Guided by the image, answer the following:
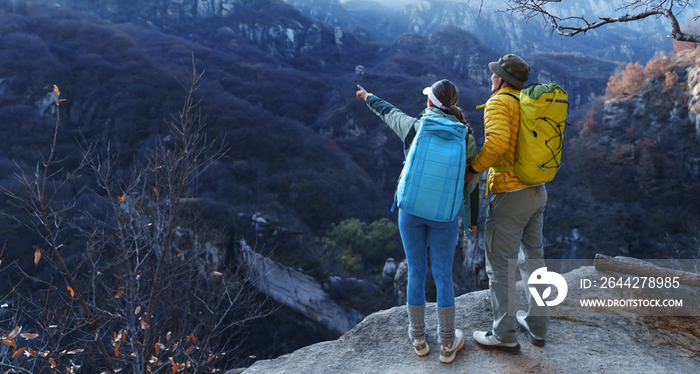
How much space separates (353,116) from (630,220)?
27.7m

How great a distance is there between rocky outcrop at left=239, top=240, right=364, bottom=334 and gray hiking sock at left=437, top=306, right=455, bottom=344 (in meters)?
12.3

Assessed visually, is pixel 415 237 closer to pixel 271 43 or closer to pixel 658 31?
pixel 271 43

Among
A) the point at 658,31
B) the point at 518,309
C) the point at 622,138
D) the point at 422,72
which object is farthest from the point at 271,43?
the point at 658,31

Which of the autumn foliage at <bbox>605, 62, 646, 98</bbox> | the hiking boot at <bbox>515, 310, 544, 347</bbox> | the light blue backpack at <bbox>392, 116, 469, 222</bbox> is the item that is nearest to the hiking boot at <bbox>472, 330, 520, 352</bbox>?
the hiking boot at <bbox>515, 310, 544, 347</bbox>

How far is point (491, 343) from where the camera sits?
220 cm

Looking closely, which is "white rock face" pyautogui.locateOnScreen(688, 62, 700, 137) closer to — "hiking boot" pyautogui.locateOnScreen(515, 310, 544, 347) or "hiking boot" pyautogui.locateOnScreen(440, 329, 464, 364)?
"hiking boot" pyautogui.locateOnScreen(515, 310, 544, 347)

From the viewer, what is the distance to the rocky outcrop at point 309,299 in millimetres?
14109

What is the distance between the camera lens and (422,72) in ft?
177

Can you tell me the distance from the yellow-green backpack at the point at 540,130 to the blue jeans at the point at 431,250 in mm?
499

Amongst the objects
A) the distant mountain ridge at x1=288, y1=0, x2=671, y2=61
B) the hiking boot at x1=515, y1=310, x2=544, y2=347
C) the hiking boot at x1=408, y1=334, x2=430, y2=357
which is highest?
the distant mountain ridge at x1=288, y1=0, x2=671, y2=61

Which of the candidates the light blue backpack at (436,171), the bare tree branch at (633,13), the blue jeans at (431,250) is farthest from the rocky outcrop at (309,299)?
the light blue backpack at (436,171)

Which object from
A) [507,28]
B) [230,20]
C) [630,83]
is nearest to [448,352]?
[630,83]

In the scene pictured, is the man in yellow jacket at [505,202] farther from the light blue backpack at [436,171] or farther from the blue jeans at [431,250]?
the blue jeans at [431,250]

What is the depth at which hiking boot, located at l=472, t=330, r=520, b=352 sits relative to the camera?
7.07 ft
